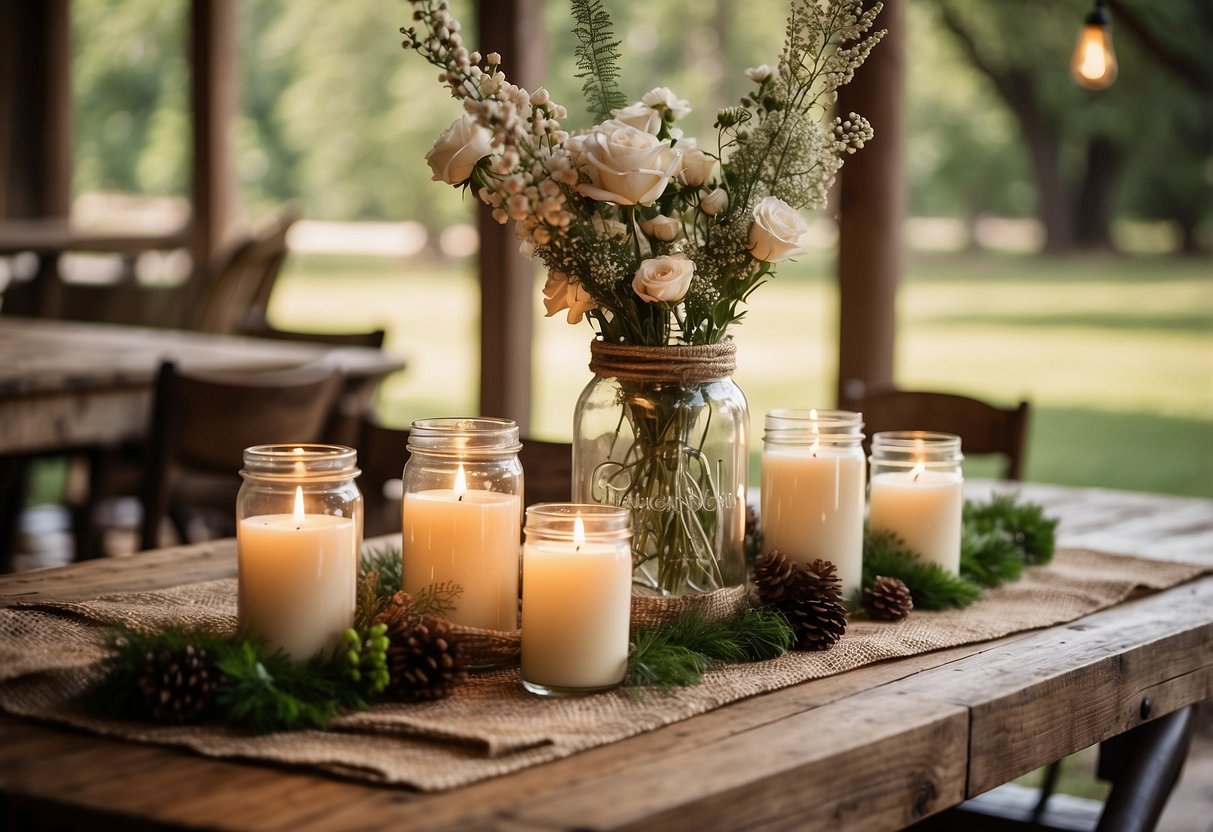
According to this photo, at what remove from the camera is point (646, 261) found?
1210 mm

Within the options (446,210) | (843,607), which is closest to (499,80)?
(843,607)

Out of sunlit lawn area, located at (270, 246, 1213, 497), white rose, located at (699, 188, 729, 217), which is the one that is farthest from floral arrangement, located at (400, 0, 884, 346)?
sunlit lawn area, located at (270, 246, 1213, 497)

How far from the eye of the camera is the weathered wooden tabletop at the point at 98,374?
274 cm

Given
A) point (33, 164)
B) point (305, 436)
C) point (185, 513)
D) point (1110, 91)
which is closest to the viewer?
point (305, 436)

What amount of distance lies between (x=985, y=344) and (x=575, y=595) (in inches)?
434

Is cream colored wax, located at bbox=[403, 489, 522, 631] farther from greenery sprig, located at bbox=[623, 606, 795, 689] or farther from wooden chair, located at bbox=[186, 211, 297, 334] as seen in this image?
wooden chair, located at bbox=[186, 211, 297, 334]

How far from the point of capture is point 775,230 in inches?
48.6

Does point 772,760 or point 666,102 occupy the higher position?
point 666,102

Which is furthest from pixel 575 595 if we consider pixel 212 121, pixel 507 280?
pixel 212 121

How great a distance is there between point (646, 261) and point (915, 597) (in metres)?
0.48

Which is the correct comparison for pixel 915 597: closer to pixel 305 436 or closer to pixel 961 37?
pixel 305 436

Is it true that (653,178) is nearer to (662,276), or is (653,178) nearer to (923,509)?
(662,276)

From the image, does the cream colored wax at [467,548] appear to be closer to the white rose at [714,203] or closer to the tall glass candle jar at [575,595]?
the tall glass candle jar at [575,595]

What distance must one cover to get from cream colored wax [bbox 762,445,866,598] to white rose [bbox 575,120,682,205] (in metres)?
0.32
